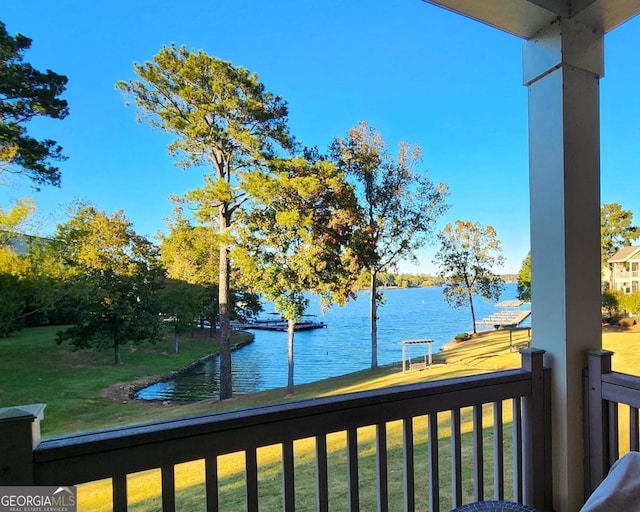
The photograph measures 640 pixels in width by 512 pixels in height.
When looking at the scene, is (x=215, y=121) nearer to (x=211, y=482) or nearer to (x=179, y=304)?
(x=179, y=304)

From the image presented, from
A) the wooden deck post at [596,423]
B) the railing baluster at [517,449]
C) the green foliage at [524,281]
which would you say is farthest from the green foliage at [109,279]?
the green foliage at [524,281]

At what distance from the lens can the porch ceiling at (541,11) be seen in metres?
1.42

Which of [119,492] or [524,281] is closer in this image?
[119,492]

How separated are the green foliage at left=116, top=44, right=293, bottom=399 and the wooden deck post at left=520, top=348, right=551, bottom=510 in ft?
5.66

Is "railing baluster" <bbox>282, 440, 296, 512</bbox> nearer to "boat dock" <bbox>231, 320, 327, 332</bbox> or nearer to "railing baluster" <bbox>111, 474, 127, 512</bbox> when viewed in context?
"railing baluster" <bbox>111, 474, 127, 512</bbox>

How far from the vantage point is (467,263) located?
3566 mm

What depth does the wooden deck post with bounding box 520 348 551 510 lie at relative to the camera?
145cm

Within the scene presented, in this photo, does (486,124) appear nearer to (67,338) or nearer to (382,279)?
(382,279)

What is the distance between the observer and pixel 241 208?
9.02ft

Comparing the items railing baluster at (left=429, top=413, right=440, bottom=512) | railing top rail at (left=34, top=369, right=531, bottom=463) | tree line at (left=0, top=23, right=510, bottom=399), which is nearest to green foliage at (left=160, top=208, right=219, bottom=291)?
tree line at (left=0, top=23, right=510, bottom=399)

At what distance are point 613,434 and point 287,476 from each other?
4.09 feet

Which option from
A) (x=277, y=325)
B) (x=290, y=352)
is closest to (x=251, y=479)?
(x=290, y=352)

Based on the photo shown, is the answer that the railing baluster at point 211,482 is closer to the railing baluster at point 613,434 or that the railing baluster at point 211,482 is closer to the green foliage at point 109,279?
the green foliage at point 109,279

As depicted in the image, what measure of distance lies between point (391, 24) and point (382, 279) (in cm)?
191
